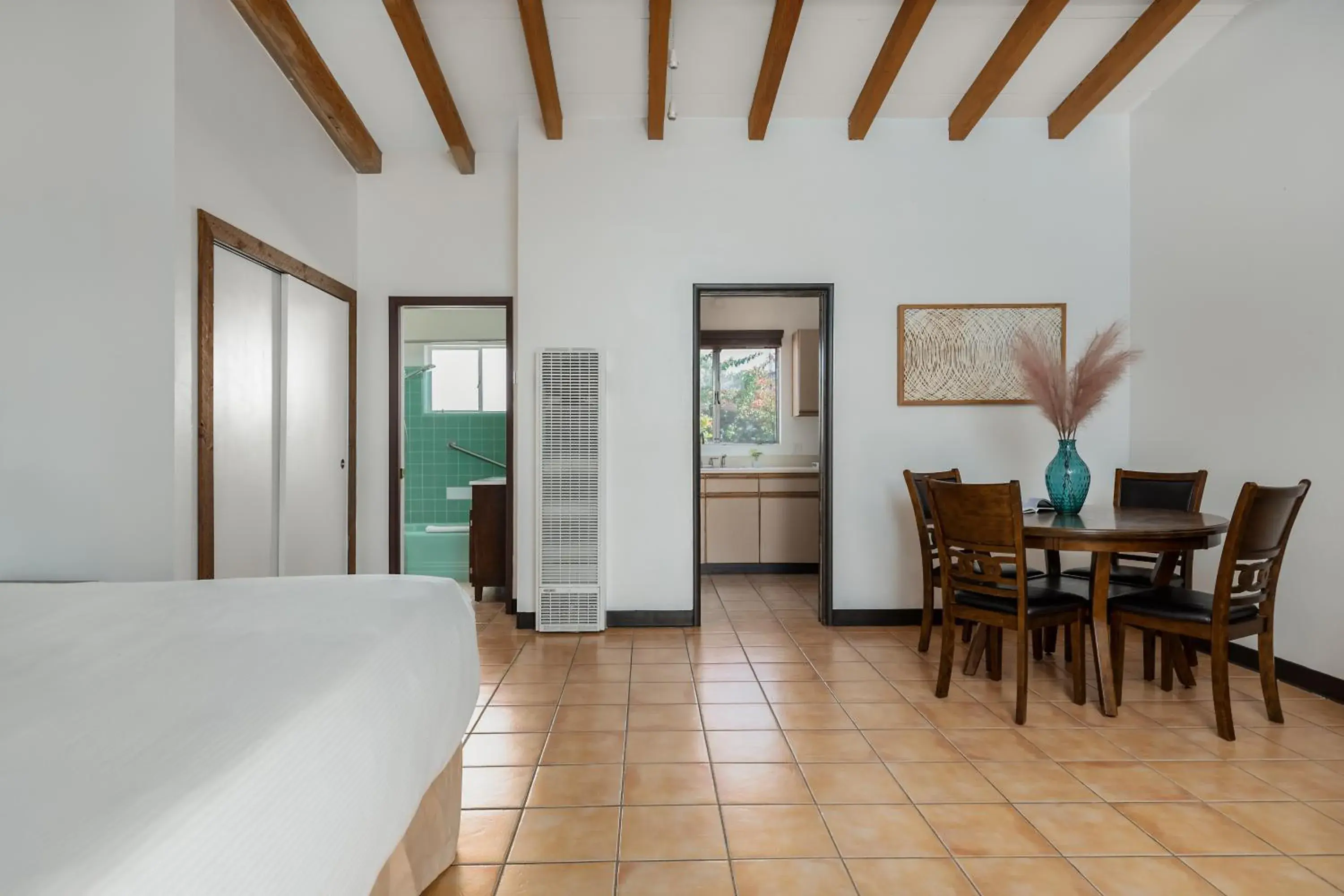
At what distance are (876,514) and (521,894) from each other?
10.3 ft

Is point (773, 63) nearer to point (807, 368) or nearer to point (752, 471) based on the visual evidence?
point (807, 368)

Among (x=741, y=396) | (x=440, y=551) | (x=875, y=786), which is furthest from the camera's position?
(x=741, y=396)

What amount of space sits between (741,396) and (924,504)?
9.16ft

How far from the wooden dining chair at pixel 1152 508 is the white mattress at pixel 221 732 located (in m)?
3.06

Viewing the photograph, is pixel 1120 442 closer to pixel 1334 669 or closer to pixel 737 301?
pixel 1334 669

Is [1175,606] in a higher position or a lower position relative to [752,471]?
lower

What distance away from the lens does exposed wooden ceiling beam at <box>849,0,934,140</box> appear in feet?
10.9

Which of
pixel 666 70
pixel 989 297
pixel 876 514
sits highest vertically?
pixel 666 70

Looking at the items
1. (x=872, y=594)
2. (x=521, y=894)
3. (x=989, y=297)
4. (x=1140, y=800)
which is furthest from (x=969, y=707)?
(x=989, y=297)

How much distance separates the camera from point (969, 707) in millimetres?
2986

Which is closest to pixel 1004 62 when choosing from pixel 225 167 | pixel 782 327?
pixel 782 327

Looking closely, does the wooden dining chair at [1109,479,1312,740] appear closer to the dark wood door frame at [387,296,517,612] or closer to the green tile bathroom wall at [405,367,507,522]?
the dark wood door frame at [387,296,517,612]

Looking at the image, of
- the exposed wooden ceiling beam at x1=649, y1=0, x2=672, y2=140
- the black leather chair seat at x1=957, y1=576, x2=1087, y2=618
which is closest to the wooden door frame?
the exposed wooden ceiling beam at x1=649, y1=0, x2=672, y2=140

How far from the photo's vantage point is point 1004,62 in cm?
364
